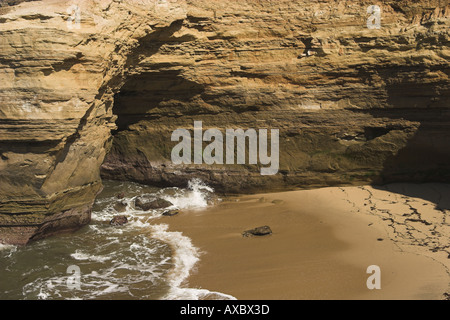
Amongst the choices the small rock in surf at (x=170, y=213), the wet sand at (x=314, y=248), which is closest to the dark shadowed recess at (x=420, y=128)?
the wet sand at (x=314, y=248)

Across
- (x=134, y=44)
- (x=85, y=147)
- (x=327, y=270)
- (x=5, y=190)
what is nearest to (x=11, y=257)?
(x=5, y=190)

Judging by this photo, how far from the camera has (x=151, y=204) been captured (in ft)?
35.0

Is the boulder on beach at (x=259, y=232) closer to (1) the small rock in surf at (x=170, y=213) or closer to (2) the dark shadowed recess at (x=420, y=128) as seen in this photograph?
(1) the small rock in surf at (x=170, y=213)

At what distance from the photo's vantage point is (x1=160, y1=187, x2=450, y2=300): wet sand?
697 centimetres

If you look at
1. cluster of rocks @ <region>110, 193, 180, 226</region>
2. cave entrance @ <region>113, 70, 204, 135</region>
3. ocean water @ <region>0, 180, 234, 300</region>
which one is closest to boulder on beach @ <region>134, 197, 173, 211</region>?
cluster of rocks @ <region>110, 193, 180, 226</region>

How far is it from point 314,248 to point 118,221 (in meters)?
4.00

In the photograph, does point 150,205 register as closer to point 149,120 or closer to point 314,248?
point 149,120

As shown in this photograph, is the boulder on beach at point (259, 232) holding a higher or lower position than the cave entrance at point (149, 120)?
lower

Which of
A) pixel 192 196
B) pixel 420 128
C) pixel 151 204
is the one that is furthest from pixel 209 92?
pixel 420 128

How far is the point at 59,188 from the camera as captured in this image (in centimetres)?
889

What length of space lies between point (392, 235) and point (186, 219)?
4030 mm

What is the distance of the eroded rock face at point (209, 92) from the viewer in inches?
328

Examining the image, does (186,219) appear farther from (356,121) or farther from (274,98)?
(356,121)

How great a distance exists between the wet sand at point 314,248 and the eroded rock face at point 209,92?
2.94 feet
